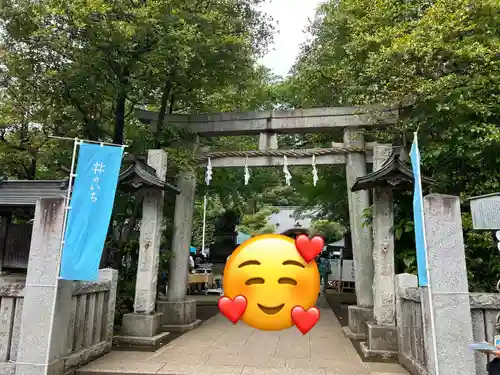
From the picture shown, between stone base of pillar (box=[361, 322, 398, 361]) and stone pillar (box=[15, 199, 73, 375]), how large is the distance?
561 cm

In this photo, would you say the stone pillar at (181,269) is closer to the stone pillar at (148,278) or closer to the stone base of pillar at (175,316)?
the stone base of pillar at (175,316)

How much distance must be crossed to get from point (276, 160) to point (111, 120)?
6724 mm

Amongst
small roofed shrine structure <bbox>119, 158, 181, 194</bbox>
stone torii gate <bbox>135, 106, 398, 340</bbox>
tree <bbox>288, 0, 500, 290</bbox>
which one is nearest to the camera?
tree <bbox>288, 0, 500, 290</bbox>

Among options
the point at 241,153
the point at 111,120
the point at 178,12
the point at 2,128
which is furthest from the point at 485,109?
the point at 2,128

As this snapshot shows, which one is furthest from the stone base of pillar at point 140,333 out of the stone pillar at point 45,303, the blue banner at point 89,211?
the blue banner at point 89,211

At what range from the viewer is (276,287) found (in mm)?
4445

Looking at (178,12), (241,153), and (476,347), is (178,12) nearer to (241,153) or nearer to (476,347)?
(241,153)

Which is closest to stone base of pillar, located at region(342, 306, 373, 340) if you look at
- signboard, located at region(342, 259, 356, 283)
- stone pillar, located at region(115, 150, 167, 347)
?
stone pillar, located at region(115, 150, 167, 347)

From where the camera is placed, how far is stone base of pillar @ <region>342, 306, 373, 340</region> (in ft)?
30.5

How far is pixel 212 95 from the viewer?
13289mm

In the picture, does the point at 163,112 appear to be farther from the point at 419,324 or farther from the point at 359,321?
the point at 419,324

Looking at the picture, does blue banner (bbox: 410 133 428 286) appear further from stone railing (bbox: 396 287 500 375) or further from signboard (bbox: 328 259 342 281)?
signboard (bbox: 328 259 342 281)

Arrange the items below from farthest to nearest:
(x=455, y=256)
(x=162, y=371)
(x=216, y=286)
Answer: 1. (x=216, y=286)
2. (x=162, y=371)
3. (x=455, y=256)

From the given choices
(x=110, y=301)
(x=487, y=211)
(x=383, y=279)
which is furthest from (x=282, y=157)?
(x=487, y=211)
